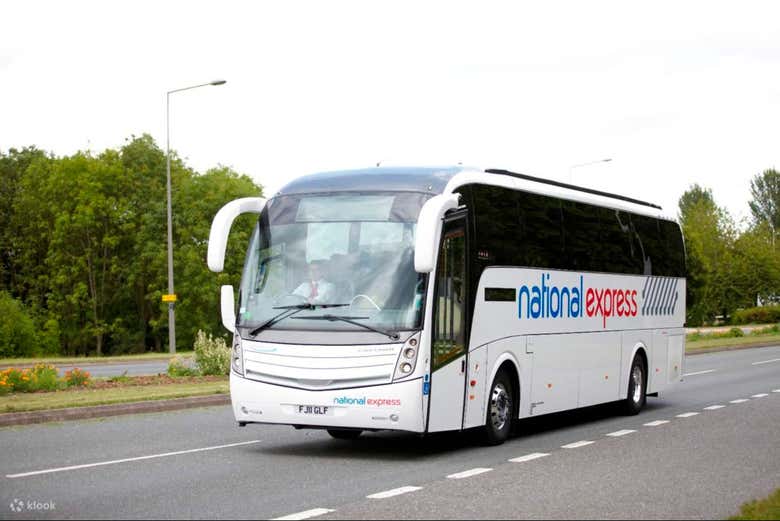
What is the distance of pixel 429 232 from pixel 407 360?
135 cm

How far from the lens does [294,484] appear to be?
Answer: 35.4 ft

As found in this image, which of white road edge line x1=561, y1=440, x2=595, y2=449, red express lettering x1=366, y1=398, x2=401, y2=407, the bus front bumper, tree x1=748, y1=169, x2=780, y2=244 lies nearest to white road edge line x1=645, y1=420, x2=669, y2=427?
white road edge line x1=561, y1=440, x2=595, y2=449

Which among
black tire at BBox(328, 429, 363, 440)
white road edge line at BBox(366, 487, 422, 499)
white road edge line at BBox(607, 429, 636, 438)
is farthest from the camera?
white road edge line at BBox(607, 429, 636, 438)

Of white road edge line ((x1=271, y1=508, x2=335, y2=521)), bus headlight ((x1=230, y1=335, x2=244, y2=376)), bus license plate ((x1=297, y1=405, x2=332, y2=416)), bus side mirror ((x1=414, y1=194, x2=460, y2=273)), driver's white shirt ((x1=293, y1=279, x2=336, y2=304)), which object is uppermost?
bus side mirror ((x1=414, y1=194, x2=460, y2=273))

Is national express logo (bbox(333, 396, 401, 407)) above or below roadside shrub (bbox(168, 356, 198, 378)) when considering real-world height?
above

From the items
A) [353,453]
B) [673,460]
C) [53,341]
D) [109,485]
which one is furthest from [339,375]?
[53,341]

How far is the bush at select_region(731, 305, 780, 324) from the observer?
84.4 m

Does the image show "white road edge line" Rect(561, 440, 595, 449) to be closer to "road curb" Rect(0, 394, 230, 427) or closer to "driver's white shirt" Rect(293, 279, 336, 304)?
"driver's white shirt" Rect(293, 279, 336, 304)

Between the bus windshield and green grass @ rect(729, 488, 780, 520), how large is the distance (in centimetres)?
431

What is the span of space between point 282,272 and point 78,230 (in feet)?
203

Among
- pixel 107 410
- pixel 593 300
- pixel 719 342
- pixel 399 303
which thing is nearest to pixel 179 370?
pixel 107 410

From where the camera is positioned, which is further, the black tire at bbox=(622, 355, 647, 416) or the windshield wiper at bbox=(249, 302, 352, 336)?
the black tire at bbox=(622, 355, 647, 416)

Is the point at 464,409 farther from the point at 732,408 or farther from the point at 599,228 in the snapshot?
the point at 732,408

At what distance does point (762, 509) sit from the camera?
893 cm
